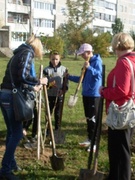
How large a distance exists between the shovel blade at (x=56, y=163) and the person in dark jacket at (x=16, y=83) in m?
0.57

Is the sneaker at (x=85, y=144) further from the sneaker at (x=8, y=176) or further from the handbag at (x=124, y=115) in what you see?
the handbag at (x=124, y=115)

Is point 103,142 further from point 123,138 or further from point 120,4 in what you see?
point 120,4

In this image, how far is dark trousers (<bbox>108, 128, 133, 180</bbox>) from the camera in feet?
13.7

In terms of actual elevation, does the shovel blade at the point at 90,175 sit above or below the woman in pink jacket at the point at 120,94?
below

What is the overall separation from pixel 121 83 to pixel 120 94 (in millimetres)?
125

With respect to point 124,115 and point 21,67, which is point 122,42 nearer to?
point 124,115

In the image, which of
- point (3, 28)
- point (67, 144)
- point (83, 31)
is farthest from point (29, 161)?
point (3, 28)

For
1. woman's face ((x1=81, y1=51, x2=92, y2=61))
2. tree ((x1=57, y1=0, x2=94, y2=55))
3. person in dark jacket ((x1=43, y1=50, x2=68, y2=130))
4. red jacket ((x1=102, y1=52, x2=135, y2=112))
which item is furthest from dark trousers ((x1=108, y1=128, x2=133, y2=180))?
tree ((x1=57, y1=0, x2=94, y2=55))

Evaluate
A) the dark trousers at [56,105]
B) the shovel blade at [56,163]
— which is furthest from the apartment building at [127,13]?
the shovel blade at [56,163]

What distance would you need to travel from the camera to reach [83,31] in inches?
1881

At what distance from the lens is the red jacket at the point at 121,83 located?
3.88 metres

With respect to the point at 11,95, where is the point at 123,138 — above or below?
below

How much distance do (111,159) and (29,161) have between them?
1.48 meters

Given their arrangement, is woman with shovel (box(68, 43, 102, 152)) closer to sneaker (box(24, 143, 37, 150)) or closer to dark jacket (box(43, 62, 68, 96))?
dark jacket (box(43, 62, 68, 96))
